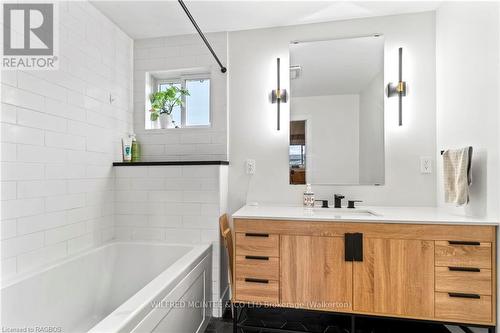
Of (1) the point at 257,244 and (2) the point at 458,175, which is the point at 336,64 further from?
(1) the point at 257,244

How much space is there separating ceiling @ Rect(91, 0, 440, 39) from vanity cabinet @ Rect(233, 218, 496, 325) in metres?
1.64

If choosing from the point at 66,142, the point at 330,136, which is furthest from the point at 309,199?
the point at 66,142

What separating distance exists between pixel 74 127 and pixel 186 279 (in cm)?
131

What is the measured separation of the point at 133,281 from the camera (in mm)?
2059

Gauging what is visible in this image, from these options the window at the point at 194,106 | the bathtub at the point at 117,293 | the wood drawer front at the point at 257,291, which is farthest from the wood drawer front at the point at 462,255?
the window at the point at 194,106

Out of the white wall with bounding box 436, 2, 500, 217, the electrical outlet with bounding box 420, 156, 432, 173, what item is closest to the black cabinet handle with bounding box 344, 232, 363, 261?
the white wall with bounding box 436, 2, 500, 217

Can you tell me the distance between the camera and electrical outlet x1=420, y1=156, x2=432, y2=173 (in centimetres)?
210

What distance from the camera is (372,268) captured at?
1635mm

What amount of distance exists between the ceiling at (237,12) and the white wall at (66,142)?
215 mm

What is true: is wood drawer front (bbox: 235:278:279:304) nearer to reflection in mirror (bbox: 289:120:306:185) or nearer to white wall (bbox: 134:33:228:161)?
reflection in mirror (bbox: 289:120:306:185)

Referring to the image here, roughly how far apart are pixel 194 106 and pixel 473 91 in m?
2.13

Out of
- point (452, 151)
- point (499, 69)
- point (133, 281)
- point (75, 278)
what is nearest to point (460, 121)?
point (452, 151)

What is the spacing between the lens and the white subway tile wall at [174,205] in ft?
7.07

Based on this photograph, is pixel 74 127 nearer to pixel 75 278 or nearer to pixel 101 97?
pixel 101 97
